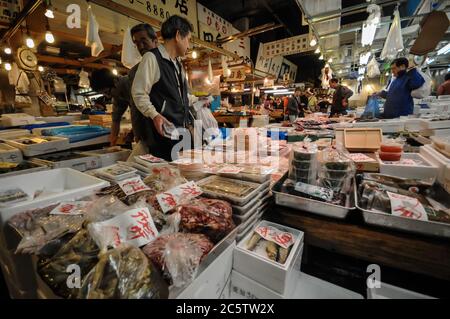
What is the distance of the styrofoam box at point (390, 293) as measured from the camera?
90 centimetres

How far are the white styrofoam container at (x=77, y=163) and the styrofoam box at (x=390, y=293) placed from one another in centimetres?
257

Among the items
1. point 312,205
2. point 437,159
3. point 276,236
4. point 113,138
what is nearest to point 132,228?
point 276,236

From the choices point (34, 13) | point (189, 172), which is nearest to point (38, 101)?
point (34, 13)

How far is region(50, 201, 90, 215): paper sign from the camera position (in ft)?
3.52

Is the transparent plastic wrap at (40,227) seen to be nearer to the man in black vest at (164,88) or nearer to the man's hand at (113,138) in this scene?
the man in black vest at (164,88)

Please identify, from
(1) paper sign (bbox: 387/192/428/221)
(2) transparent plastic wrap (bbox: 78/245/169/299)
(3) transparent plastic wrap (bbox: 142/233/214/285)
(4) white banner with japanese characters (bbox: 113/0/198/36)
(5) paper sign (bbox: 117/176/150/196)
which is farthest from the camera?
(4) white banner with japanese characters (bbox: 113/0/198/36)

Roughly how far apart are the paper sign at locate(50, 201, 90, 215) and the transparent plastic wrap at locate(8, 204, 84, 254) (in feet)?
0.08

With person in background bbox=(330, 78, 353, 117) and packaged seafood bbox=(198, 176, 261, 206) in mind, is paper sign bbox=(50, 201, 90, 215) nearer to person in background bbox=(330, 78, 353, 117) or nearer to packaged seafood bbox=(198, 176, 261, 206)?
packaged seafood bbox=(198, 176, 261, 206)

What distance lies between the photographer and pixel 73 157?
7.68 feet

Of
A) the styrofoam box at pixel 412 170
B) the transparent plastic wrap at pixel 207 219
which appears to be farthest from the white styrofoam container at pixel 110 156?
the styrofoam box at pixel 412 170

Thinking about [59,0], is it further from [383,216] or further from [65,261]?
[383,216]

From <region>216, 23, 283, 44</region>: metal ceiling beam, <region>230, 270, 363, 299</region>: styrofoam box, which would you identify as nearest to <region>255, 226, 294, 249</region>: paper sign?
<region>230, 270, 363, 299</region>: styrofoam box

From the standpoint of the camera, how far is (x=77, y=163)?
2.23 metres
